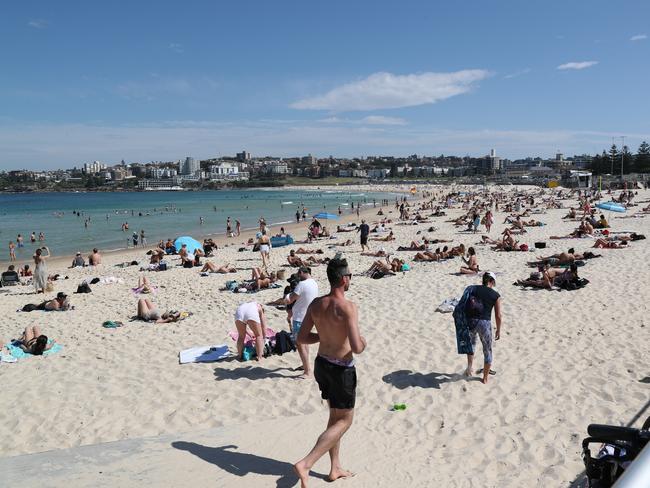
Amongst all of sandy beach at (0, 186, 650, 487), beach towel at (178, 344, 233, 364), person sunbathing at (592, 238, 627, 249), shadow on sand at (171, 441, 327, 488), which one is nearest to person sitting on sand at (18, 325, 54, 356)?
sandy beach at (0, 186, 650, 487)

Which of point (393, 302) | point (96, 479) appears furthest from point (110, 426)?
point (393, 302)

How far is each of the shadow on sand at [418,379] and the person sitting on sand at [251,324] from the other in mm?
1851

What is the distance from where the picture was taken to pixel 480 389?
565 centimetres

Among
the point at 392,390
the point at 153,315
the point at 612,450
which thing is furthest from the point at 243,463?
the point at 153,315

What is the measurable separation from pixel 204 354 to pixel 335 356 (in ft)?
13.5

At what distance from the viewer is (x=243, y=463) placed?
4195mm

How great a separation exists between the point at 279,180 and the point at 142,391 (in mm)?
176344

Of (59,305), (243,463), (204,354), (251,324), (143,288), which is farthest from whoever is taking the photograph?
(143,288)

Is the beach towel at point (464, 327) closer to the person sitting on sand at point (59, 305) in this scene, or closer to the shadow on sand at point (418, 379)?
the shadow on sand at point (418, 379)

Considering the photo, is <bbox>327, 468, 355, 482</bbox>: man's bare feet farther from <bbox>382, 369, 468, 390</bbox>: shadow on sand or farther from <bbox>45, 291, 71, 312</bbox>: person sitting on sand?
<bbox>45, 291, 71, 312</bbox>: person sitting on sand

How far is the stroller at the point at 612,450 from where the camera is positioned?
2.13m

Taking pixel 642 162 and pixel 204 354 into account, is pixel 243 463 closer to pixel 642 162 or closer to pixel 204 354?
pixel 204 354

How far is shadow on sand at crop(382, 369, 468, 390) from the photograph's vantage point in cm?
593

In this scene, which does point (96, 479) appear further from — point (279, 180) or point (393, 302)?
point (279, 180)
